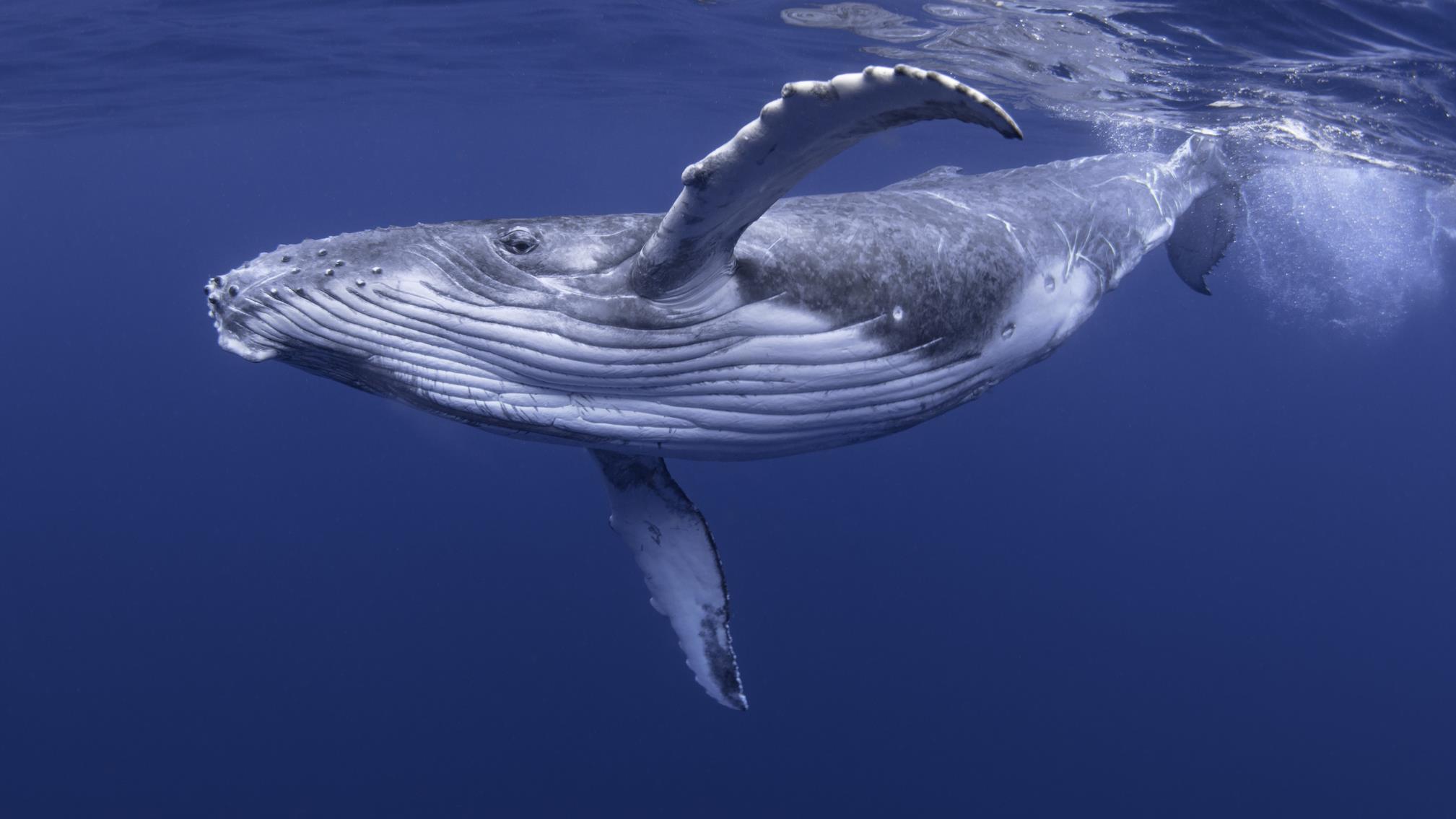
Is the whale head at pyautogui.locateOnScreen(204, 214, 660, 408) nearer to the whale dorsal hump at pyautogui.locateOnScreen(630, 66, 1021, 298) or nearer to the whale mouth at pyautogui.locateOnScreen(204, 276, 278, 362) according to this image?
the whale mouth at pyautogui.locateOnScreen(204, 276, 278, 362)

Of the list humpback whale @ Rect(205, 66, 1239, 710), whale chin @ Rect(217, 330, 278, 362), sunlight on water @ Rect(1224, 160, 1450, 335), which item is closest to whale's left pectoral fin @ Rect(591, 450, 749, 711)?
humpback whale @ Rect(205, 66, 1239, 710)

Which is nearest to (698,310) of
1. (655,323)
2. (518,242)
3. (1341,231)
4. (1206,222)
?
(655,323)

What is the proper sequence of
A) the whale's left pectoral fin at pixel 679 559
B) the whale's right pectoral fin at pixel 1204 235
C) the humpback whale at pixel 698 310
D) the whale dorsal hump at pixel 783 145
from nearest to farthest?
1. the whale dorsal hump at pixel 783 145
2. the humpback whale at pixel 698 310
3. the whale's left pectoral fin at pixel 679 559
4. the whale's right pectoral fin at pixel 1204 235

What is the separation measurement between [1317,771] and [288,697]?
27872 mm

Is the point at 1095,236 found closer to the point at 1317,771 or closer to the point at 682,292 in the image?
the point at 682,292

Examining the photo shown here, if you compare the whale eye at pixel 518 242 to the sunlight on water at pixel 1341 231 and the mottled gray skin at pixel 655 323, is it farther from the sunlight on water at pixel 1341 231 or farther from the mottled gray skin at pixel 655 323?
the sunlight on water at pixel 1341 231

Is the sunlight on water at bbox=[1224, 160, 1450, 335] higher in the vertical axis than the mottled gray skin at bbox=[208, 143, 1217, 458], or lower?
lower

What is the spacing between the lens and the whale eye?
3.60 metres

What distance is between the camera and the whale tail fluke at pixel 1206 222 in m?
9.10

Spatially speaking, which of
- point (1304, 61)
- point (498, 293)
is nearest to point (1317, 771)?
point (1304, 61)

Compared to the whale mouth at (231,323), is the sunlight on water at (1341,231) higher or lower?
lower

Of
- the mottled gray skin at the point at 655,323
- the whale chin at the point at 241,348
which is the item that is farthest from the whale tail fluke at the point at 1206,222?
the whale chin at the point at 241,348

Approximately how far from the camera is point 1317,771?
78.4ft

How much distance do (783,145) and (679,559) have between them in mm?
3157
